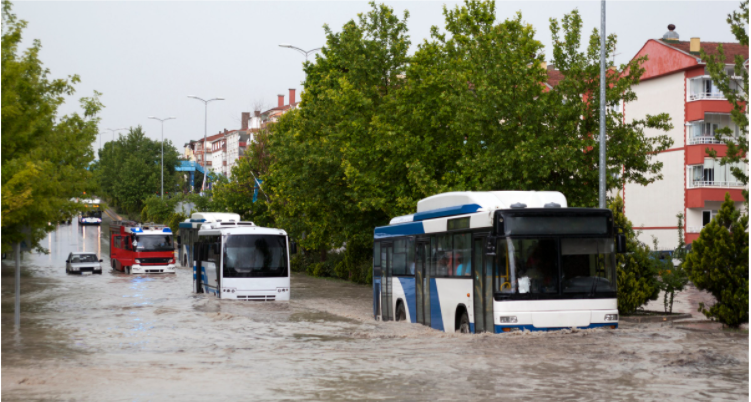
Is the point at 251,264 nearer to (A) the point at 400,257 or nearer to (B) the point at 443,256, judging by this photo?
(A) the point at 400,257

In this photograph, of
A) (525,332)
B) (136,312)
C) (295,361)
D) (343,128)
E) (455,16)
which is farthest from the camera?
(343,128)

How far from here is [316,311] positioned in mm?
27281

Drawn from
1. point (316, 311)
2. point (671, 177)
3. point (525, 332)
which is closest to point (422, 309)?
point (525, 332)

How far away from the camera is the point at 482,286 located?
16.2 meters

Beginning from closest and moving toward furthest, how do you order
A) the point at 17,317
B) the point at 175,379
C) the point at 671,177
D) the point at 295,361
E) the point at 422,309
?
the point at 175,379 < the point at 295,361 < the point at 422,309 < the point at 17,317 < the point at 671,177

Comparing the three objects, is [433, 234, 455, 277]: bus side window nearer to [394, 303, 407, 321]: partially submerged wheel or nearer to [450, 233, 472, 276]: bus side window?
[450, 233, 472, 276]: bus side window

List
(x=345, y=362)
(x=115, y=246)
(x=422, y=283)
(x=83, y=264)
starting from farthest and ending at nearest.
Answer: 1. (x=115, y=246)
2. (x=83, y=264)
3. (x=422, y=283)
4. (x=345, y=362)

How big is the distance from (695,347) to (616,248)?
2.20 m

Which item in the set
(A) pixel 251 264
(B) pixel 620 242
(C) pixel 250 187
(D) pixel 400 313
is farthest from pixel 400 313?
(C) pixel 250 187

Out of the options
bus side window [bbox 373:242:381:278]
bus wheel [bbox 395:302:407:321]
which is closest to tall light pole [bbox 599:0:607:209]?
bus side window [bbox 373:242:381:278]

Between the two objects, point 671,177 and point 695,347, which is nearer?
point 695,347

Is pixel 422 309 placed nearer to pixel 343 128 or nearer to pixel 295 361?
pixel 295 361

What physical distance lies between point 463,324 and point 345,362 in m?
3.85

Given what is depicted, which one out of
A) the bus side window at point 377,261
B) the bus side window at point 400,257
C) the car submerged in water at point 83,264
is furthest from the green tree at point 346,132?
the car submerged in water at point 83,264
